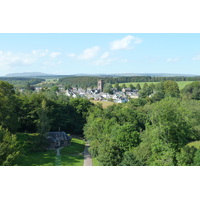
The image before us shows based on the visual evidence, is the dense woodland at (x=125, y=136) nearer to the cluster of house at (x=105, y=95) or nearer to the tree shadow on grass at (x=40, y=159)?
the tree shadow on grass at (x=40, y=159)

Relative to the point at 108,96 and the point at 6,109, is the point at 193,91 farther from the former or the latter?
the point at 6,109

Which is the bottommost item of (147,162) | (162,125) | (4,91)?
(147,162)

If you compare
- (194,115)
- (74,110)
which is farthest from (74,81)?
(194,115)

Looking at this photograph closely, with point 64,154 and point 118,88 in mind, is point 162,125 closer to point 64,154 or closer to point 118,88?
point 64,154

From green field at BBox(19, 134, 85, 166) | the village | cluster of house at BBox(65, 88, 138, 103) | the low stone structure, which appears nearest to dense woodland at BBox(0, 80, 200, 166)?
green field at BBox(19, 134, 85, 166)

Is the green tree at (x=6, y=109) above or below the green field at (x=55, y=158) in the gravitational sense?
above

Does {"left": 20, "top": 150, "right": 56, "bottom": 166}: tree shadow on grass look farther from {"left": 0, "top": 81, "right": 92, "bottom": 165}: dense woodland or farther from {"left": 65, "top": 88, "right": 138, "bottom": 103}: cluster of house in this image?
{"left": 65, "top": 88, "right": 138, "bottom": 103}: cluster of house

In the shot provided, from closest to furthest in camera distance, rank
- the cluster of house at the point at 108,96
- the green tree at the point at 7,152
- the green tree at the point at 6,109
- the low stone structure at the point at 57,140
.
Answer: the green tree at the point at 7,152, the green tree at the point at 6,109, the low stone structure at the point at 57,140, the cluster of house at the point at 108,96

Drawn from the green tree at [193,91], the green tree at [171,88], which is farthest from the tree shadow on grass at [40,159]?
the green tree at [171,88]

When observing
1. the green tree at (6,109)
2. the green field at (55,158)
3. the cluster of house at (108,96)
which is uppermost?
the green tree at (6,109)
